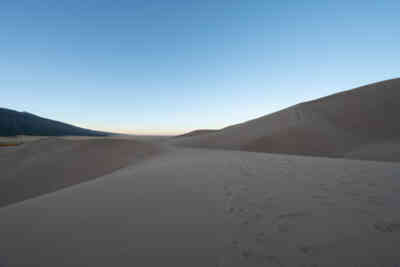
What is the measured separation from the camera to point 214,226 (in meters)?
1.52

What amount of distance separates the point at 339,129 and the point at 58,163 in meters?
13.0

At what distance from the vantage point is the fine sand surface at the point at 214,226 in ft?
3.79

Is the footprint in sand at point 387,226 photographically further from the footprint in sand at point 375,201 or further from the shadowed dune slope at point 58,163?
the shadowed dune slope at point 58,163

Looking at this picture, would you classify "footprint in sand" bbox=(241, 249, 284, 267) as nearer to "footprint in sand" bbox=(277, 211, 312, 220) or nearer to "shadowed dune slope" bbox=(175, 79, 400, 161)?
"footprint in sand" bbox=(277, 211, 312, 220)

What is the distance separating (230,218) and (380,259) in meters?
1.07

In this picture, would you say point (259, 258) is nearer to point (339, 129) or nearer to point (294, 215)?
point (294, 215)

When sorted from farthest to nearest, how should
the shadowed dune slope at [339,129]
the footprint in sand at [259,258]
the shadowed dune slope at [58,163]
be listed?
the shadowed dune slope at [339,129] → the shadowed dune slope at [58,163] → the footprint in sand at [259,258]

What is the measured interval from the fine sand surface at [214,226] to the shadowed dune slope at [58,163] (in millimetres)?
3714

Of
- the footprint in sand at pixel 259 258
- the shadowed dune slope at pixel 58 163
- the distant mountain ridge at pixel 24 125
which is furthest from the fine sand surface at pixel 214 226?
the distant mountain ridge at pixel 24 125

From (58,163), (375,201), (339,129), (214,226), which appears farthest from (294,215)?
(339,129)

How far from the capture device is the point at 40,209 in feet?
6.55

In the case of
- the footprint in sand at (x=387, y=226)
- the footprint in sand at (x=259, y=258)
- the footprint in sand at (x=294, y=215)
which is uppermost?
the footprint in sand at (x=387, y=226)

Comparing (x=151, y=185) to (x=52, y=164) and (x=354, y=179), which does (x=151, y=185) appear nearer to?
(x=354, y=179)

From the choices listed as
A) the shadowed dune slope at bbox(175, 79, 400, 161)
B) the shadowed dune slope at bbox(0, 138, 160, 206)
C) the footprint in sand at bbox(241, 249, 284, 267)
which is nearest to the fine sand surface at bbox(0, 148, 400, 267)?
the footprint in sand at bbox(241, 249, 284, 267)
